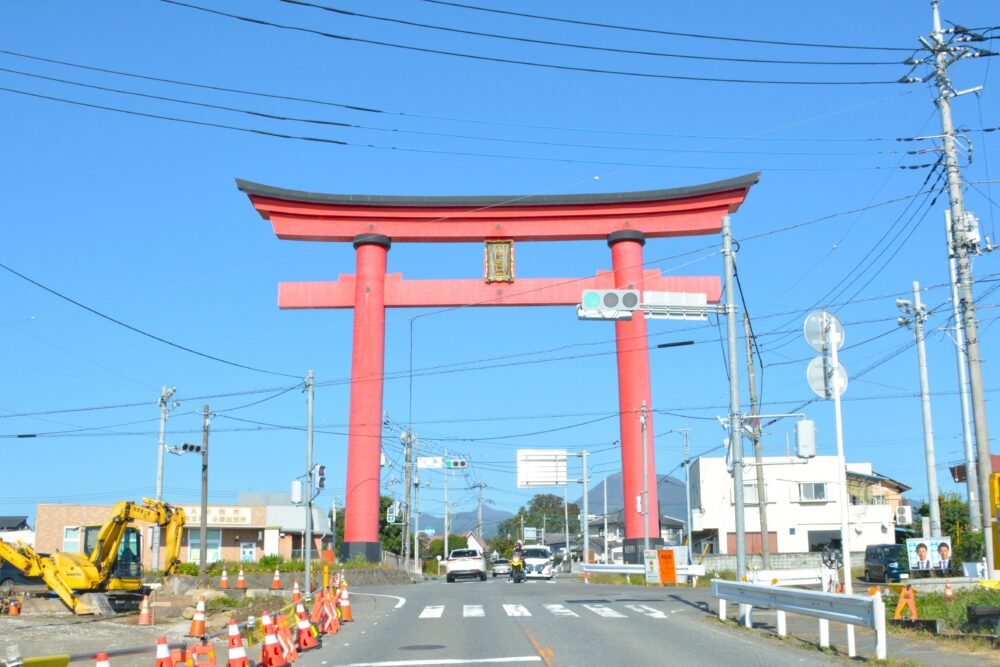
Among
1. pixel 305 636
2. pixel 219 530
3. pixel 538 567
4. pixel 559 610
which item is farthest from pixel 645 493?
pixel 219 530

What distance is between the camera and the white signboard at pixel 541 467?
58.7 metres

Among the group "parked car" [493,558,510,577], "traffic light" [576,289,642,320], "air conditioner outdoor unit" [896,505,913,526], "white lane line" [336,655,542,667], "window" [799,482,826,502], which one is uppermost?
"traffic light" [576,289,642,320]

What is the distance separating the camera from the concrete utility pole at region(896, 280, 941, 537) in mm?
32781

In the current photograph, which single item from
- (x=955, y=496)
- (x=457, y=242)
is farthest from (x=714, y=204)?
(x=955, y=496)

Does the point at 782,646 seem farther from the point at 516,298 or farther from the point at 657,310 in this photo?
the point at 516,298

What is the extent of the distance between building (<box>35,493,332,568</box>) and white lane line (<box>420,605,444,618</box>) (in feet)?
141

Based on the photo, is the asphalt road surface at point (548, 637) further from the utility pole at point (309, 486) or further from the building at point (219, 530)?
the building at point (219, 530)

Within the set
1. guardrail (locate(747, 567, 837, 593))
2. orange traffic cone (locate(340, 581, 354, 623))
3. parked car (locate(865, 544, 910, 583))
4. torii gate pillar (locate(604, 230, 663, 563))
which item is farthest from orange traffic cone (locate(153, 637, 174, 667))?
parked car (locate(865, 544, 910, 583))

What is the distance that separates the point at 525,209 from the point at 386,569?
56.5ft

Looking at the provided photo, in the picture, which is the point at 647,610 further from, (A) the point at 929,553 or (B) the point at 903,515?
(B) the point at 903,515

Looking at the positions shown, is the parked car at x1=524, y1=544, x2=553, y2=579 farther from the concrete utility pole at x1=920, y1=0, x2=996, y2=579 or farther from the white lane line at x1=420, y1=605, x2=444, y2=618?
the concrete utility pole at x1=920, y1=0, x2=996, y2=579

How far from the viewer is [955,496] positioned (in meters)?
56.1

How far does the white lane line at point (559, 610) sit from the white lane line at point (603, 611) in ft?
1.70

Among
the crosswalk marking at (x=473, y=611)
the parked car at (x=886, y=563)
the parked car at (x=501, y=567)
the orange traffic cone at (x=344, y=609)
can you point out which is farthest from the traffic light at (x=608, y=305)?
the parked car at (x=501, y=567)
